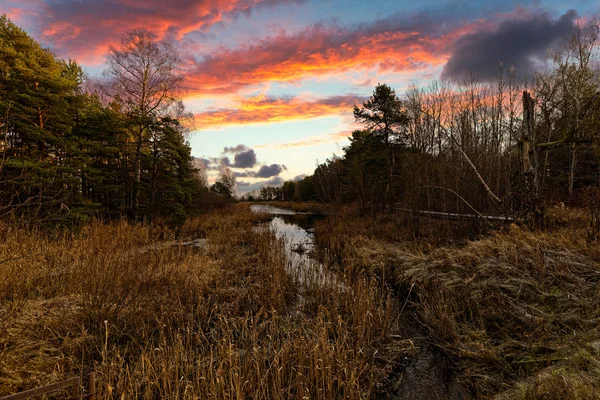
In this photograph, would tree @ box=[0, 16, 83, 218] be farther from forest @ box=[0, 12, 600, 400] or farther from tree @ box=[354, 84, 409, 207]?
tree @ box=[354, 84, 409, 207]

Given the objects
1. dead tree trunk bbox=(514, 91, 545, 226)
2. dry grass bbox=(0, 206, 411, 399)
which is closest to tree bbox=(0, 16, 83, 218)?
dry grass bbox=(0, 206, 411, 399)

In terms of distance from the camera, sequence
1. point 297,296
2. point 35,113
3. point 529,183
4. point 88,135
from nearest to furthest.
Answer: point 297,296 → point 529,183 → point 35,113 → point 88,135

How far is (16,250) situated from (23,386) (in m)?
4.56

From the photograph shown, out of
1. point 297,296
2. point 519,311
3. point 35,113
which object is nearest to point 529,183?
point 519,311

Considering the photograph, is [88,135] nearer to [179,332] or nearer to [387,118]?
[179,332]

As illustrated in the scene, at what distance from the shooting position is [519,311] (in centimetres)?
457

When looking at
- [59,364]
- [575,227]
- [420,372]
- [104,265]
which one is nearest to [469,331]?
[420,372]

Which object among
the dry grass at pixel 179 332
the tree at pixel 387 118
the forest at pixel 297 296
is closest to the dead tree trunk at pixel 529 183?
the forest at pixel 297 296

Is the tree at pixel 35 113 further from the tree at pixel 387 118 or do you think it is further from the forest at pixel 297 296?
the tree at pixel 387 118

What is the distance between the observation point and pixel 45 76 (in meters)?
9.84

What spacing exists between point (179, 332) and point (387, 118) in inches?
754

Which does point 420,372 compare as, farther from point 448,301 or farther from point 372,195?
point 372,195

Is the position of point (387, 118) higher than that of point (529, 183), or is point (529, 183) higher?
point (387, 118)

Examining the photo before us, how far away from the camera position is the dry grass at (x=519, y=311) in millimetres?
3090
